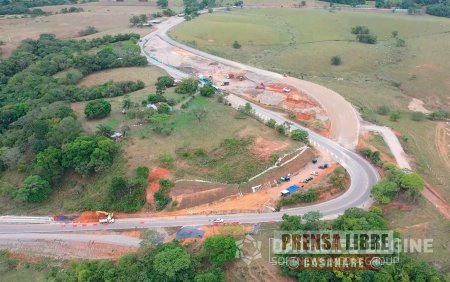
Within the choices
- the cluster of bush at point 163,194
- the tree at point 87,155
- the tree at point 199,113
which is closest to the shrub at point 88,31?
the tree at point 199,113

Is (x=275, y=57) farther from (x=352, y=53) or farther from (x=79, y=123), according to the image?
(x=79, y=123)

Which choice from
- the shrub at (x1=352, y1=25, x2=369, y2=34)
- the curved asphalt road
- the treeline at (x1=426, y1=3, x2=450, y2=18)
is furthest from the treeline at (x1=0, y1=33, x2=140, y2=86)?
the treeline at (x1=426, y1=3, x2=450, y2=18)

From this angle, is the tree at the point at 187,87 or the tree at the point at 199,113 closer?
the tree at the point at 199,113

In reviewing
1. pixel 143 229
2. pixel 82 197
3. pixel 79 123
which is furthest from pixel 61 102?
pixel 143 229

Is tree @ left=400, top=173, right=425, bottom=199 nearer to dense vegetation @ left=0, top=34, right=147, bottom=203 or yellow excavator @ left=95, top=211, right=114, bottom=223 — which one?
yellow excavator @ left=95, top=211, right=114, bottom=223

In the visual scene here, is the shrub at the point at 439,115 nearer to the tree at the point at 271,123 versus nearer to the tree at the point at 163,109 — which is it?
the tree at the point at 271,123

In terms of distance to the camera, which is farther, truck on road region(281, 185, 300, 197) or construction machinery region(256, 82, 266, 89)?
construction machinery region(256, 82, 266, 89)

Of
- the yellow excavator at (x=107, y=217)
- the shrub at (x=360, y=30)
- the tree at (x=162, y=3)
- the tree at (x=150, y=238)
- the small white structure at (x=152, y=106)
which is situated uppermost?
the tree at (x=162, y=3)
